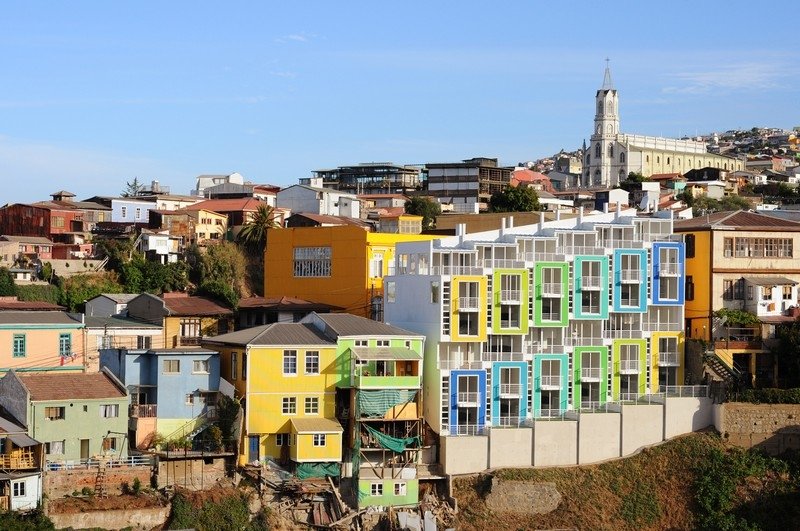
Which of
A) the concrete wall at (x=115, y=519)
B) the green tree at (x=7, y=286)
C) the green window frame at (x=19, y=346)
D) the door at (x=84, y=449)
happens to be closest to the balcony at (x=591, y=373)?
the concrete wall at (x=115, y=519)

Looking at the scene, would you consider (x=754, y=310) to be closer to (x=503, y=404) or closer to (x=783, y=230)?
(x=783, y=230)

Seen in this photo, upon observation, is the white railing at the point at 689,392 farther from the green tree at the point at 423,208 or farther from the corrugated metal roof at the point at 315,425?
the green tree at the point at 423,208

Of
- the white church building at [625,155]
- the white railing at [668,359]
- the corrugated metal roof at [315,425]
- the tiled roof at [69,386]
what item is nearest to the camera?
the tiled roof at [69,386]

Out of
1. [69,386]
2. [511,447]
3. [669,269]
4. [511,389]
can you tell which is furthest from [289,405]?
[669,269]

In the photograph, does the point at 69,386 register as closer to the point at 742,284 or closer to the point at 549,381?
the point at 549,381

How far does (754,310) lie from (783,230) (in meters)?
3.92

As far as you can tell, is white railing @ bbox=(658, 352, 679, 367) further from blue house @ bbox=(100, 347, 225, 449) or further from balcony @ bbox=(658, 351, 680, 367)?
blue house @ bbox=(100, 347, 225, 449)

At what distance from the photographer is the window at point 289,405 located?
1810 inches

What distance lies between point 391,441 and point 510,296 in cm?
750

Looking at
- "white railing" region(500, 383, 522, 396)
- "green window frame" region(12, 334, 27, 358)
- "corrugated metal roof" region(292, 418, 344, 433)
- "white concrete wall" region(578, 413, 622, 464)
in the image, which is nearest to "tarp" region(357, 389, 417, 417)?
"corrugated metal roof" region(292, 418, 344, 433)

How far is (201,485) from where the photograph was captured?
44281 millimetres

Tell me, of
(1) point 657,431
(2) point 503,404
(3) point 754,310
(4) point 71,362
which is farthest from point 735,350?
(4) point 71,362

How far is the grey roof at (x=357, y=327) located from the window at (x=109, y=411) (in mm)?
8226

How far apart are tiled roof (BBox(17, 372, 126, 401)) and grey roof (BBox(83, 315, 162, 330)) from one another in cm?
634
